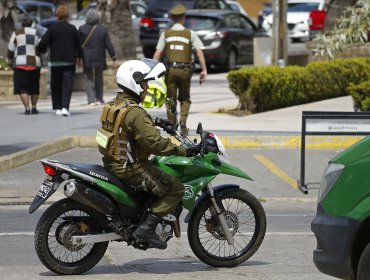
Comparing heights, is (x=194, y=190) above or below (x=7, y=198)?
above

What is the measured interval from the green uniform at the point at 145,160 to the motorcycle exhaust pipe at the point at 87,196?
0.22 metres

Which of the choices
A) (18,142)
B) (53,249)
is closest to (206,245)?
(53,249)

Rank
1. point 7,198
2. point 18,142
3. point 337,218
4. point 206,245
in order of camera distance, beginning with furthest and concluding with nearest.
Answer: point 18,142, point 7,198, point 206,245, point 337,218

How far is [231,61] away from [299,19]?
324 inches

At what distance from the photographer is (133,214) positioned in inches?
343

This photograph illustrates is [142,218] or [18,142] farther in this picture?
[18,142]

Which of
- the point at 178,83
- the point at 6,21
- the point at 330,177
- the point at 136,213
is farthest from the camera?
the point at 6,21

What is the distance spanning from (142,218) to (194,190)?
449 millimetres

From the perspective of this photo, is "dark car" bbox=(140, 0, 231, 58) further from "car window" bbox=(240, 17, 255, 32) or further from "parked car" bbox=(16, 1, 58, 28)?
"parked car" bbox=(16, 1, 58, 28)

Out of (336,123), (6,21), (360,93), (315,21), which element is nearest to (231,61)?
(315,21)

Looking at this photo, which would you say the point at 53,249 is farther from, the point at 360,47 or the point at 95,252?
the point at 360,47

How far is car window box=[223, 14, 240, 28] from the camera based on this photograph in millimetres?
31516

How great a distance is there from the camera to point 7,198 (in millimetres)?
12703

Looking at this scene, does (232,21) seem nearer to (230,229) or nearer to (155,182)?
(230,229)
